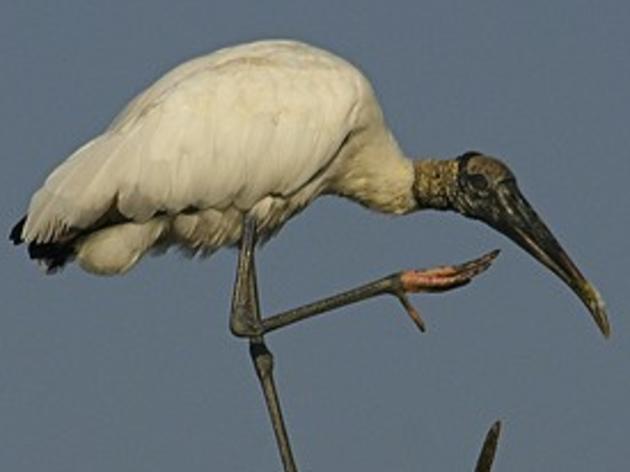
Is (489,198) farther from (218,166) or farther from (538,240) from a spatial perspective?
(218,166)

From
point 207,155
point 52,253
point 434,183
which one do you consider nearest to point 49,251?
point 52,253

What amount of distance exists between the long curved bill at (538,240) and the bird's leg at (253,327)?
169 centimetres

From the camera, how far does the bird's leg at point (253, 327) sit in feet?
48.8

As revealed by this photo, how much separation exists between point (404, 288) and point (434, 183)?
2.04m

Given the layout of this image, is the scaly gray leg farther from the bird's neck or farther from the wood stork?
the bird's neck

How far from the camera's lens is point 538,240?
1560 centimetres

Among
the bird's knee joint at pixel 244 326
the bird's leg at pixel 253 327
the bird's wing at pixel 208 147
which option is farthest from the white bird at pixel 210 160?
the bird's knee joint at pixel 244 326

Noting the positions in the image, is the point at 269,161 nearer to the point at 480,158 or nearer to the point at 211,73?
the point at 211,73

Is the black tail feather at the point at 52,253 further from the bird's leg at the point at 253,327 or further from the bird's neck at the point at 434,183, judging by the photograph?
the bird's neck at the point at 434,183

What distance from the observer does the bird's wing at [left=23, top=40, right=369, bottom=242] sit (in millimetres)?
14500

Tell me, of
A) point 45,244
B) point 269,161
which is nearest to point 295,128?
point 269,161

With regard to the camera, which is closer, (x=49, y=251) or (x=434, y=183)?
(x=49, y=251)

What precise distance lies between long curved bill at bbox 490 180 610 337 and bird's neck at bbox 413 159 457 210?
0.32 meters

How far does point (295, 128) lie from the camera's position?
14648mm
